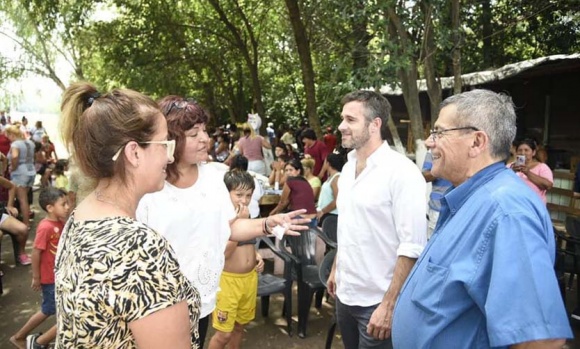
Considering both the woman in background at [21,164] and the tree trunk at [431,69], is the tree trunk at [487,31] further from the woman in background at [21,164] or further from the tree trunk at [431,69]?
the woman in background at [21,164]

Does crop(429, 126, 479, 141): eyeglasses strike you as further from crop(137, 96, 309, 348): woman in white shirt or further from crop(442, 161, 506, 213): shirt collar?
crop(137, 96, 309, 348): woman in white shirt

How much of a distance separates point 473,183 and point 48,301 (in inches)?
145

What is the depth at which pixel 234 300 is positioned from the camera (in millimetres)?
Result: 3455

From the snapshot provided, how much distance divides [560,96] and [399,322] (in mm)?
11313

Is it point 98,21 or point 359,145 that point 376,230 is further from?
point 98,21

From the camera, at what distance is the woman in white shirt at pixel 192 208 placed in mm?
2379

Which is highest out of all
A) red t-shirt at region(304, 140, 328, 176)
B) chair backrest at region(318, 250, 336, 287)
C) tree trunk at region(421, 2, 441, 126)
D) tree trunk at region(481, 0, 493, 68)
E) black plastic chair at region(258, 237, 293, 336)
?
tree trunk at region(481, 0, 493, 68)

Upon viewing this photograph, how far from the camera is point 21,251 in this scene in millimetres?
6469

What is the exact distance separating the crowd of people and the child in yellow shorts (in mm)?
744

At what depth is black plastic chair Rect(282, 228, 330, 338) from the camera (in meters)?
4.48

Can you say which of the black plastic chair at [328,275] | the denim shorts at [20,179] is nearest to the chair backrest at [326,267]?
the black plastic chair at [328,275]

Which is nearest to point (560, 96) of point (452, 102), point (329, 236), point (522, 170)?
point (522, 170)

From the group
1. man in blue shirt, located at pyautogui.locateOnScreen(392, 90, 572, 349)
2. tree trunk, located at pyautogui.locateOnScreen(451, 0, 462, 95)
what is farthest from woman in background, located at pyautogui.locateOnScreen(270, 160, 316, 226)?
man in blue shirt, located at pyautogui.locateOnScreen(392, 90, 572, 349)

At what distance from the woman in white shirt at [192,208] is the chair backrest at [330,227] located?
105 inches
